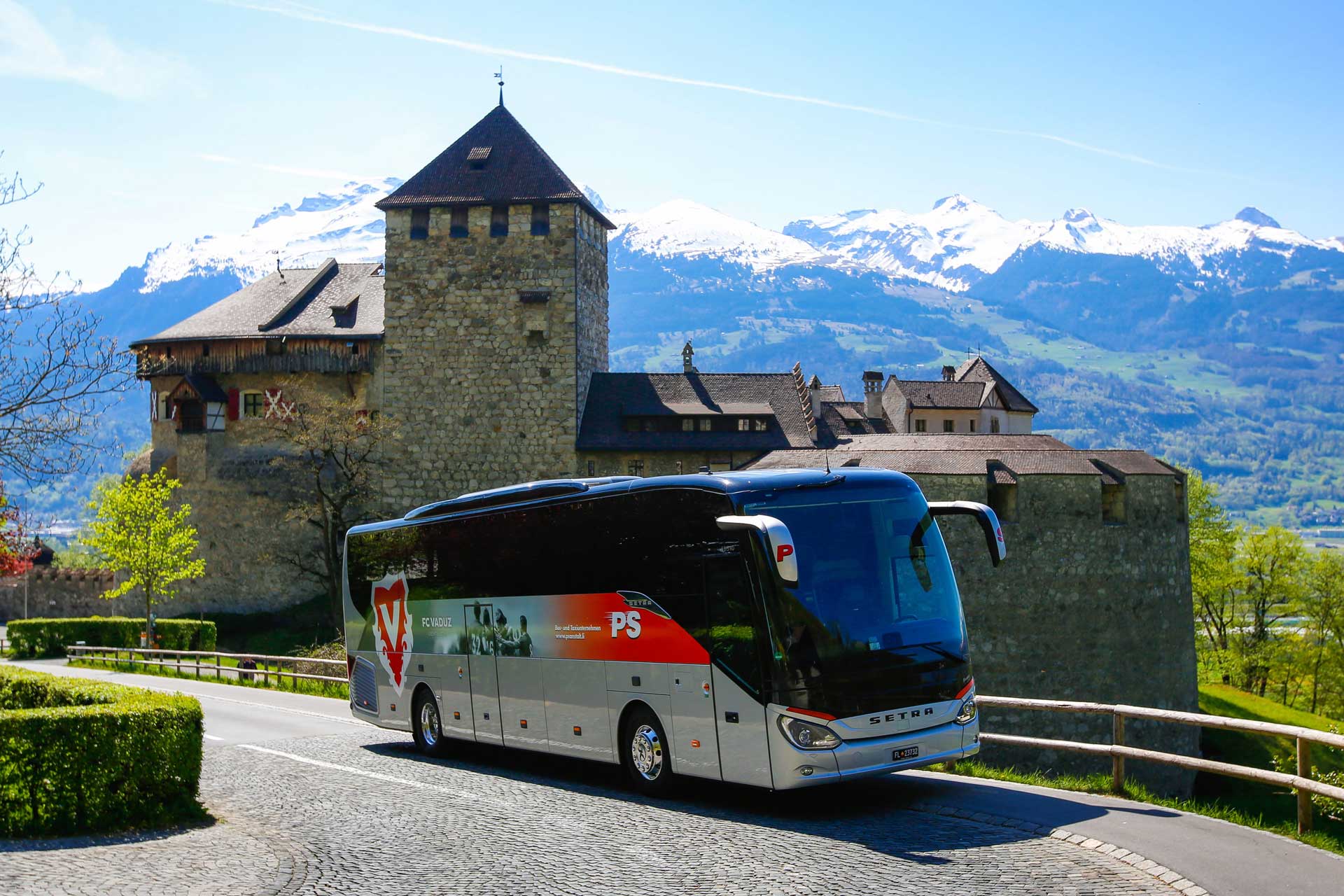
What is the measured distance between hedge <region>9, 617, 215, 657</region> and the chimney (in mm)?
49846

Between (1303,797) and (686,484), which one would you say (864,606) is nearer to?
(686,484)

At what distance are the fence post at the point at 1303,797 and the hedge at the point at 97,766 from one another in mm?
10390

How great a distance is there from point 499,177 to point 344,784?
37495 millimetres

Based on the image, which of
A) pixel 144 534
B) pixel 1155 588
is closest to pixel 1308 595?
pixel 1155 588

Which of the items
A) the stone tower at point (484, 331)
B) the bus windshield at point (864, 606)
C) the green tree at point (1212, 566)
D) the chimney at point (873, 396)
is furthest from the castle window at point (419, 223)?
the chimney at point (873, 396)

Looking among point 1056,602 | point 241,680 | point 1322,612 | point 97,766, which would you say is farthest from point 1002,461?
point 1322,612

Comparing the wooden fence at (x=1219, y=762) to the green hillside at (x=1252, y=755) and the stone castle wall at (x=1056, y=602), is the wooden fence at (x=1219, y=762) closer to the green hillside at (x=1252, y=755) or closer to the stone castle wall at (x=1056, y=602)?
the green hillside at (x=1252, y=755)

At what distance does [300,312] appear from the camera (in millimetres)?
55625

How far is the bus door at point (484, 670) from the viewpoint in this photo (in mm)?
17000

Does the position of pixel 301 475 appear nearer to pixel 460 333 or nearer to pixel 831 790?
pixel 460 333

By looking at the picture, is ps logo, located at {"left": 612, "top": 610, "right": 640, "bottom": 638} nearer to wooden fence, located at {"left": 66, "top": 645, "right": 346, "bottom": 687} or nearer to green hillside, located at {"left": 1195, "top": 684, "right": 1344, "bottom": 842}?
wooden fence, located at {"left": 66, "top": 645, "right": 346, "bottom": 687}

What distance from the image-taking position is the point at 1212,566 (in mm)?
64500

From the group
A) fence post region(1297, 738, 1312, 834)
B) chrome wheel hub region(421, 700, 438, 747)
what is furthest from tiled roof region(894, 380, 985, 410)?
fence post region(1297, 738, 1312, 834)

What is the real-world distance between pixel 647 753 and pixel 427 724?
5.65 metres
